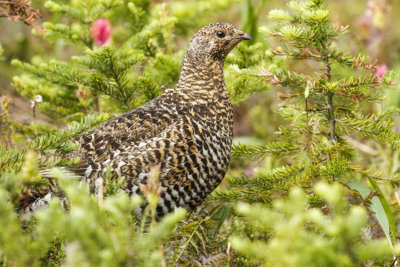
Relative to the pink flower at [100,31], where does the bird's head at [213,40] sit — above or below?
below

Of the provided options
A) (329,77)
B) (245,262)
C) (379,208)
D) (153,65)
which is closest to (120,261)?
(245,262)

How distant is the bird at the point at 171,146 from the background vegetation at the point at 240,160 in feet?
0.69

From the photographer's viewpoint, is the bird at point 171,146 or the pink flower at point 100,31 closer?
the bird at point 171,146

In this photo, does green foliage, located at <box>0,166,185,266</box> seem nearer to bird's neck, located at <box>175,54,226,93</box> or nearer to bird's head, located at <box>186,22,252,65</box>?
bird's neck, located at <box>175,54,226,93</box>

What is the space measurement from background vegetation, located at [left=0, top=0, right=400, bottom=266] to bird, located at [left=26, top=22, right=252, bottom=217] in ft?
0.69

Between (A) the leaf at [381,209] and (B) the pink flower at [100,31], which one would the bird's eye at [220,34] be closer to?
(B) the pink flower at [100,31]

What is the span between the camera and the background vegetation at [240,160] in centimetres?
162

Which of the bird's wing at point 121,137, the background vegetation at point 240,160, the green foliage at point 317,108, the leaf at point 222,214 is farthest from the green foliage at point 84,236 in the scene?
the leaf at point 222,214

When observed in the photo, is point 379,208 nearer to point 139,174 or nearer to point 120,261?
point 139,174

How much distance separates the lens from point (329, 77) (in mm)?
3078

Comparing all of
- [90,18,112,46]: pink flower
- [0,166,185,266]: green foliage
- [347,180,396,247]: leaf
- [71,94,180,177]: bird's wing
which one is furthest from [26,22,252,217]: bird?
[90,18,112,46]: pink flower

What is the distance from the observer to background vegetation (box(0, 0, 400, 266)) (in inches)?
64.0

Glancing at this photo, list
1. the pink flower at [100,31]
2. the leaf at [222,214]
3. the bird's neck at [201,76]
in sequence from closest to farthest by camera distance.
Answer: the leaf at [222,214], the bird's neck at [201,76], the pink flower at [100,31]

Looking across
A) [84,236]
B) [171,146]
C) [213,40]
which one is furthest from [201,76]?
[84,236]
